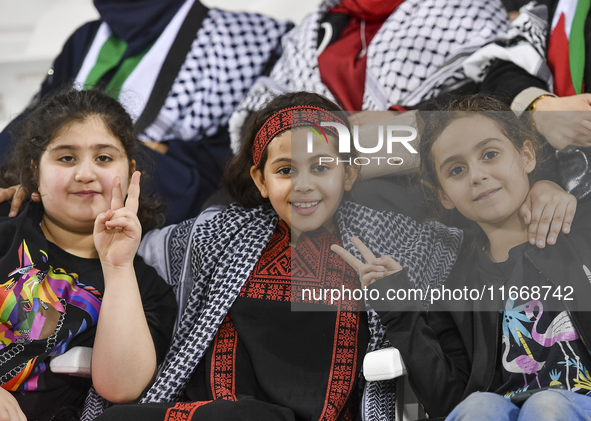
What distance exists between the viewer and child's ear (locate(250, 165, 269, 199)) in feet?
3.94

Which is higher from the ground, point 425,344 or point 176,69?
point 176,69

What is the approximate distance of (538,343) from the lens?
3.21ft

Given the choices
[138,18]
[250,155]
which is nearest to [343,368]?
[250,155]

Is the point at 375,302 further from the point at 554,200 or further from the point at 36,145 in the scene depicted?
the point at 36,145

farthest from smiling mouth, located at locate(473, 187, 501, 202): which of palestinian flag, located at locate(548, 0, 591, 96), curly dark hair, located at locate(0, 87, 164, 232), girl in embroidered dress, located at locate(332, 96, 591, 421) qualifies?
curly dark hair, located at locate(0, 87, 164, 232)

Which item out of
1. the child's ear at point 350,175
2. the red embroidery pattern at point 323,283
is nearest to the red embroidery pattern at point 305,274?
the red embroidery pattern at point 323,283

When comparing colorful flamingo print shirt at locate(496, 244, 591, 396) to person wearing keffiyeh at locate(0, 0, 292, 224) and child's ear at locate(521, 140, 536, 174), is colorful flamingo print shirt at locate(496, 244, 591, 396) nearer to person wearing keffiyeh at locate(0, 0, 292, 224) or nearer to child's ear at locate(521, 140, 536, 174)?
child's ear at locate(521, 140, 536, 174)

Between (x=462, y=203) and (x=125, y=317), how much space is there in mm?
630

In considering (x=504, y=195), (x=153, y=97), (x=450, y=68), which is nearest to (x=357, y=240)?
(x=504, y=195)

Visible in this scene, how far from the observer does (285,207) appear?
115 cm

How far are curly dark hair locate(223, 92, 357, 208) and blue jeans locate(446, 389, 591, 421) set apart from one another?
568mm

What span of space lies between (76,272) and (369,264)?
0.58 meters

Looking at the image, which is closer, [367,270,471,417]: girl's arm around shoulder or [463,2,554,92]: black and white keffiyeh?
[367,270,471,417]: girl's arm around shoulder

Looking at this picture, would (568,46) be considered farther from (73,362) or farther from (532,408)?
(73,362)
